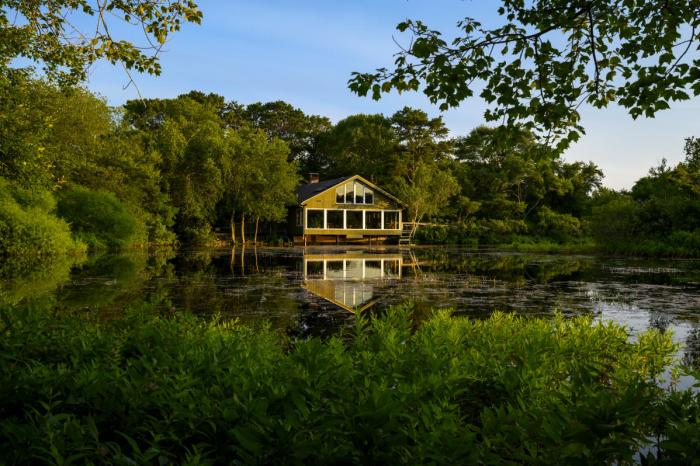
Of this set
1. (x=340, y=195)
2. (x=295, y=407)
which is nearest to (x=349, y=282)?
(x=295, y=407)

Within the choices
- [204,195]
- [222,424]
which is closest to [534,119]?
[222,424]

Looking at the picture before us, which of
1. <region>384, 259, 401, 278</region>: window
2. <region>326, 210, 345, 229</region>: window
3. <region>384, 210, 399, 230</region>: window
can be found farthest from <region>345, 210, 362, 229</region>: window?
<region>384, 259, 401, 278</region>: window

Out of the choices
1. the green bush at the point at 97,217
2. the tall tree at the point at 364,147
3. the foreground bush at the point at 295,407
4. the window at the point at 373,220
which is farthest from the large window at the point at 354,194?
the foreground bush at the point at 295,407

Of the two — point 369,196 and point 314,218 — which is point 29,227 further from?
point 369,196

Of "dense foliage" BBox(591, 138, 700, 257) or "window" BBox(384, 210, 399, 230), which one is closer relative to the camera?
"dense foliage" BBox(591, 138, 700, 257)

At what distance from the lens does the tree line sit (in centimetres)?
2433

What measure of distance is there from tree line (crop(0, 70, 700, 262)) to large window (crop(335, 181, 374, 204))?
350 centimetres

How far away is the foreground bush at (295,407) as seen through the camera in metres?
2.37

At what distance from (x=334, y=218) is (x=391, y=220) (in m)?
5.35

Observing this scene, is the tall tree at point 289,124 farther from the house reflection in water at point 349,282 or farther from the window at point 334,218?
the house reflection in water at point 349,282

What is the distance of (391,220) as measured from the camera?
50.4 metres

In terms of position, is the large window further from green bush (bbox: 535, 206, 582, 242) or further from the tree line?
green bush (bbox: 535, 206, 582, 242)

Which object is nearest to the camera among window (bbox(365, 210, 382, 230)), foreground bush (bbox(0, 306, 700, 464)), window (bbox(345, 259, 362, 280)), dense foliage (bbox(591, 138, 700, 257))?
foreground bush (bbox(0, 306, 700, 464))

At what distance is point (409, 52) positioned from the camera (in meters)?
5.88
